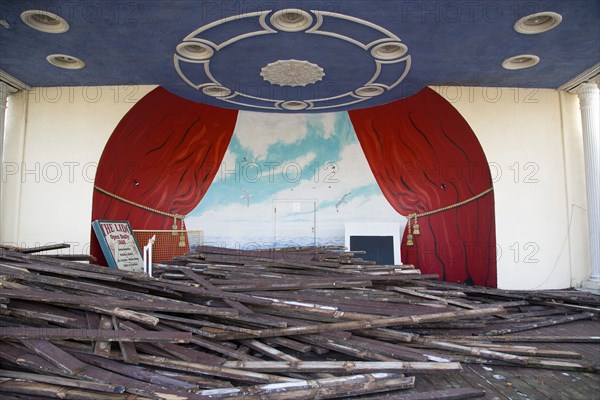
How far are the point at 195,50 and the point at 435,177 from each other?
18.9 feet

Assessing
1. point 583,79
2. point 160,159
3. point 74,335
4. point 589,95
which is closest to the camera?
point 74,335

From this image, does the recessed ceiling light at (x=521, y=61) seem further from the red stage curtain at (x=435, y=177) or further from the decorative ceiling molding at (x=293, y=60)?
the decorative ceiling molding at (x=293, y=60)

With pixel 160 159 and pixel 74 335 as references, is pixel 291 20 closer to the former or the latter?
pixel 160 159

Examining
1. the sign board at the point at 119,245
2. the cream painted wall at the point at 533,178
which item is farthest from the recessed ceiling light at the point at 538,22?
the sign board at the point at 119,245

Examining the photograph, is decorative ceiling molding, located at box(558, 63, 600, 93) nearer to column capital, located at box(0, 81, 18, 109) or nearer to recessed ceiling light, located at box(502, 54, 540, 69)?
recessed ceiling light, located at box(502, 54, 540, 69)

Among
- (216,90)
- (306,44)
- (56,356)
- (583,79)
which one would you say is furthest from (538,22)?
(56,356)

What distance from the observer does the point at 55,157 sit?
7484 millimetres

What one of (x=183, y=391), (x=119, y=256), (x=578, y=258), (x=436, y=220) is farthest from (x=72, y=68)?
(x=578, y=258)

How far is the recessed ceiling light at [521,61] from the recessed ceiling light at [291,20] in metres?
3.75

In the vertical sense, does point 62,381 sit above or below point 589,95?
below

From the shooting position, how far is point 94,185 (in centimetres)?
742

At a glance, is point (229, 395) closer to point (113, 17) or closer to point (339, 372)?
point (339, 372)

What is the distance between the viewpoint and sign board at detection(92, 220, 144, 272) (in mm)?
7051

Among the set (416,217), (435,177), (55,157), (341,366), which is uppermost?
(55,157)
